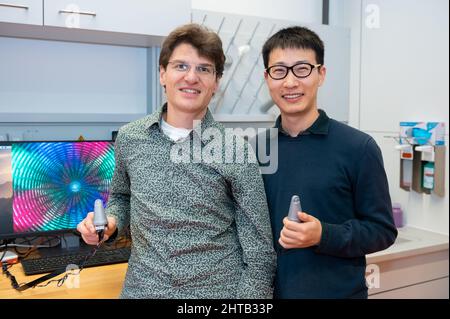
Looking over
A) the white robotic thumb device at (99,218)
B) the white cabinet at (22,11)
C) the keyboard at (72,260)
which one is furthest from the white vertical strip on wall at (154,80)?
the white robotic thumb device at (99,218)

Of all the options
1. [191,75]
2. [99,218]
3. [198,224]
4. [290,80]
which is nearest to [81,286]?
[99,218]

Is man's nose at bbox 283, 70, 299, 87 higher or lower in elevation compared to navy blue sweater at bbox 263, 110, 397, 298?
higher

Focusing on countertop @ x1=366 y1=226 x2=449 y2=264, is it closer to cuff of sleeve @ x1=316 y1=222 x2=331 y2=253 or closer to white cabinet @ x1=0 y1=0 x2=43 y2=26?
cuff of sleeve @ x1=316 y1=222 x2=331 y2=253

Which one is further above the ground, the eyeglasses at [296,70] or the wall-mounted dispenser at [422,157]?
the eyeglasses at [296,70]

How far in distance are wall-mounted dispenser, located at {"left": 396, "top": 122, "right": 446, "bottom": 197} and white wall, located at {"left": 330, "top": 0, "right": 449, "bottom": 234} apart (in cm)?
4

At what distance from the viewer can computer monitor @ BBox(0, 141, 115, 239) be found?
1.46m

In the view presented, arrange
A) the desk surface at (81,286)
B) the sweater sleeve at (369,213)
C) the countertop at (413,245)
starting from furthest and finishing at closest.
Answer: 1. the countertop at (413,245)
2. the desk surface at (81,286)
3. the sweater sleeve at (369,213)

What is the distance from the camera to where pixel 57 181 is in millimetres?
1517

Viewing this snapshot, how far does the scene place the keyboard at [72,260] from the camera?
4.58 feet

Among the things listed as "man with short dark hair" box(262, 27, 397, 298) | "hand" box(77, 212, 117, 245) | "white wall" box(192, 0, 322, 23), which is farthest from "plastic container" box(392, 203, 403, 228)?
"hand" box(77, 212, 117, 245)

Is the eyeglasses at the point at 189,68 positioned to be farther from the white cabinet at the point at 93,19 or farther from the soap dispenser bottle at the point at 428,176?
the soap dispenser bottle at the point at 428,176

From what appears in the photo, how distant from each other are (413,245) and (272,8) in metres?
1.30

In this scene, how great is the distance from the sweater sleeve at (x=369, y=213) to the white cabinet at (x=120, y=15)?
0.89m

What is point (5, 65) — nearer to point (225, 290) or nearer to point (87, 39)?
point (87, 39)
